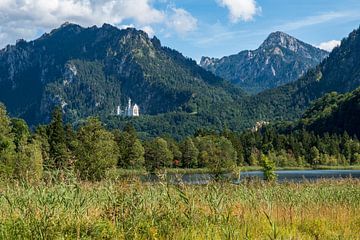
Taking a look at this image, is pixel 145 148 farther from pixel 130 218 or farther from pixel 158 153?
pixel 130 218

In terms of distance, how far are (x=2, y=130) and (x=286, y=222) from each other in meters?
77.1

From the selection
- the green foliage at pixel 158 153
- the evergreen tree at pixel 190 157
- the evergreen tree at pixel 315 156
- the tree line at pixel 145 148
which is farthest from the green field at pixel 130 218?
the evergreen tree at pixel 315 156

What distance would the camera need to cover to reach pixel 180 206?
12.8 metres

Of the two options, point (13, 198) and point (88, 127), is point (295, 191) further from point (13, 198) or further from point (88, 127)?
point (88, 127)

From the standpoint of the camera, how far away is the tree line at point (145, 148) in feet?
246

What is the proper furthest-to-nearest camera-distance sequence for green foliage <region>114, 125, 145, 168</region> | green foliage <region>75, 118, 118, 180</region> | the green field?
green foliage <region>114, 125, 145, 168</region> → green foliage <region>75, 118, 118, 180</region> → the green field

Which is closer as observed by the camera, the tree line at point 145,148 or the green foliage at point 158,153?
the tree line at point 145,148

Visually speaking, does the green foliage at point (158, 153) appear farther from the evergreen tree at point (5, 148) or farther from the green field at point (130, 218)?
the green field at point (130, 218)

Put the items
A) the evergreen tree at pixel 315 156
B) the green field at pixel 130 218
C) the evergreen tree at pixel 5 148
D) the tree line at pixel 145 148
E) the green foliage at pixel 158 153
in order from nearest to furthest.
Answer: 1. the green field at pixel 130 218
2. the evergreen tree at pixel 5 148
3. the tree line at pixel 145 148
4. the green foliage at pixel 158 153
5. the evergreen tree at pixel 315 156

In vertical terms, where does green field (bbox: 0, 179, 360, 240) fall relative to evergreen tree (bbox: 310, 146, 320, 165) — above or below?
above

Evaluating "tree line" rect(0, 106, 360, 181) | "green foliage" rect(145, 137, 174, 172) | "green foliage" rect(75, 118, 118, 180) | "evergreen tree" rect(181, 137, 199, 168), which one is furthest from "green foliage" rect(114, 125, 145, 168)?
"green foliage" rect(75, 118, 118, 180)

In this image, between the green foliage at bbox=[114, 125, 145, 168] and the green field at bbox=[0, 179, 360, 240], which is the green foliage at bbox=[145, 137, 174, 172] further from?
the green field at bbox=[0, 179, 360, 240]

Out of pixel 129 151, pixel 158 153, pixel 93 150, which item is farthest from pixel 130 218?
pixel 158 153

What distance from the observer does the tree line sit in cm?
7506
